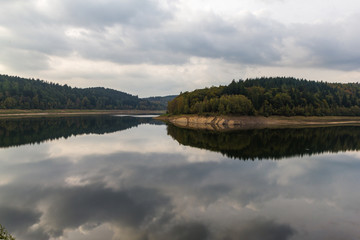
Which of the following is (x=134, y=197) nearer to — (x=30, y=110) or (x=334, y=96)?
(x=334, y=96)

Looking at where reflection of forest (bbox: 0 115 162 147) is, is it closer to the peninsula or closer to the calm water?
the calm water

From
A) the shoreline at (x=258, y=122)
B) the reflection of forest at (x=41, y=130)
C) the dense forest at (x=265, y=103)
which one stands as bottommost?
the reflection of forest at (x=41, y=130)

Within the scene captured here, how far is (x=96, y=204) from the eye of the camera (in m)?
15.9

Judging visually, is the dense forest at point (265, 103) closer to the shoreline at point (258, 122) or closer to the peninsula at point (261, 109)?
the peninsula at point (261, 109)

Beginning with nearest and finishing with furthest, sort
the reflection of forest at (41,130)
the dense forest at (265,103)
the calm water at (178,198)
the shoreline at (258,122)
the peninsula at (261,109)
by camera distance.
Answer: the calm water at (178,198) → the reflection of forest at (41,130) → the shoreline at (258,122) → the peninsula at (261,109) → the dense forest at (265,103)

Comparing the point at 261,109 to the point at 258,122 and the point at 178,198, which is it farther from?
the point at 178,198

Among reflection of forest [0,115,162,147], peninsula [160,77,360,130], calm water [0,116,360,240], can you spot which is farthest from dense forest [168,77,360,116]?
calm water [0,116,360,240]

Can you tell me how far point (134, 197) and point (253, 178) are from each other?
12.3 meters

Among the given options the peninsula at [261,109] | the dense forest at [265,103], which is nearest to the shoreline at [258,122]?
the peninsula at [261,109]

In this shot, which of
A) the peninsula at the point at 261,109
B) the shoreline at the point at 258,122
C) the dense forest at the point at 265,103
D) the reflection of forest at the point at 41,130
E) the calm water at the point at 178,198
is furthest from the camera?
the dense forest at the point at 265,103

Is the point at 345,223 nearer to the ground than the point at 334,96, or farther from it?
nearer to the ground

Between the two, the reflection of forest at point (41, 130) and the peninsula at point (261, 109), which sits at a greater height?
the peninsula at point (261, 109)

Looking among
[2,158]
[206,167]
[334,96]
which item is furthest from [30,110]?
[334,96]

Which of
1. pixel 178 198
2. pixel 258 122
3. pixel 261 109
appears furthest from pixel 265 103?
pixel 178 198
